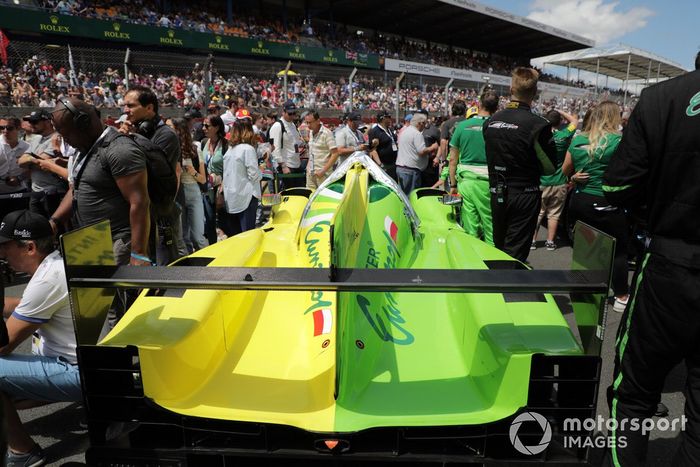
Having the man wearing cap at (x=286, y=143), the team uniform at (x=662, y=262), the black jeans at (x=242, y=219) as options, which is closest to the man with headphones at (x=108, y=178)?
the black jeans at (x=242, y=219)

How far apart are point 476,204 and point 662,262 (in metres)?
2.68

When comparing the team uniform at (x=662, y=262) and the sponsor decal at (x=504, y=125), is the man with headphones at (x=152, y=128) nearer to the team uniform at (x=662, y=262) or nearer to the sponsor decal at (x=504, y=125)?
the sponsor decal at (x=504, y=125)

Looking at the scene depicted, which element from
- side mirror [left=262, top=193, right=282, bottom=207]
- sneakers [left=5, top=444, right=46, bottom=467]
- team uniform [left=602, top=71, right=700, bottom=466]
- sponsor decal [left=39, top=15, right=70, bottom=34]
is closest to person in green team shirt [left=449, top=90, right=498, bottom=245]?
side mirror [left=262, top=193, right=282, bottom=207]

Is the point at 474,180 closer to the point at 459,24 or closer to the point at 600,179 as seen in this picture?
the point at 600,179

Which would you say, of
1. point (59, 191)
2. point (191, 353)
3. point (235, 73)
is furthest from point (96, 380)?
point (235, 73)

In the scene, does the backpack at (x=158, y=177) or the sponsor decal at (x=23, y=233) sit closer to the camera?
the sponsor decal at (x=23, y=233)

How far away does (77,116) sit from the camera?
3.05 metres

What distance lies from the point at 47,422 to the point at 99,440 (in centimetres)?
129

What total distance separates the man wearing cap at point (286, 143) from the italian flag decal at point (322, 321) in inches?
221

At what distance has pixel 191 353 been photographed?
2098 millimetres

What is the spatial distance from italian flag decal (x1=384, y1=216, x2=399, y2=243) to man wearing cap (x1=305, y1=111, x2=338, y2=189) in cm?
381

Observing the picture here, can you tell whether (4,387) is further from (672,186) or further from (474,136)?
(474,136)

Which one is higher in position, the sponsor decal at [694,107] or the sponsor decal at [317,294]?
the sponsor decal at [694,107]

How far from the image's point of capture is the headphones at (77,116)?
3043mm
